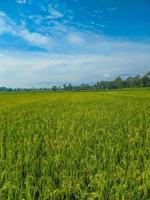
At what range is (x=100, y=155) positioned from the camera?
197 inches

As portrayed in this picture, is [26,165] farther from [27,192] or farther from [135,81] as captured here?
[135,81]

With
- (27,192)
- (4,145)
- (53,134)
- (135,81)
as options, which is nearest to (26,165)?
(27,192)

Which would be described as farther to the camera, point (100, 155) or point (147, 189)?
point (100, 155)

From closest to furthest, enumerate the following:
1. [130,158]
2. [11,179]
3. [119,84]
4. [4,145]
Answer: [11,179]
[130,158]
[4,145]
[119,84]

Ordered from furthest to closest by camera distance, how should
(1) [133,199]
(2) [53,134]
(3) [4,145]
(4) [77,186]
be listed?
1. (2) [53,134]
2. (3) [4,145]
3. (4) [77,186]
4. (1) [133,199]

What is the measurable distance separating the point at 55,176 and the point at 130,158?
1423mm

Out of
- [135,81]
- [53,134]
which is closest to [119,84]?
[135,81]

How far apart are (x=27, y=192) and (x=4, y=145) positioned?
2.79 metres

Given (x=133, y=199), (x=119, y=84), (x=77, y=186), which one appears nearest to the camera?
(x=133, y=199)

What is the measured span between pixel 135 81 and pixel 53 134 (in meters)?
153

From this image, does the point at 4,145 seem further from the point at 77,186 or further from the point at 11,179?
the point at 77,186

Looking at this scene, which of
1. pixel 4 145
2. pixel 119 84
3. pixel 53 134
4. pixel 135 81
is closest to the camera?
pixel 4 145

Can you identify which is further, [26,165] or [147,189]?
[26,165]

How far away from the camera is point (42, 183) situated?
3816 mm
